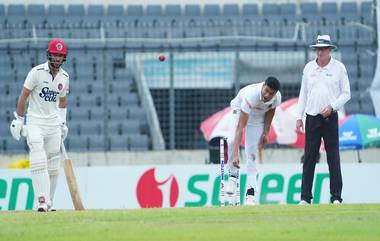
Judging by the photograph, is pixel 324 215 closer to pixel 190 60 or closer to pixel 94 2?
pixel 190 60

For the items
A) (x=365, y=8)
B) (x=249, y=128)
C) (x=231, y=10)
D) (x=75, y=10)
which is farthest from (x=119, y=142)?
(x=249, y=128)

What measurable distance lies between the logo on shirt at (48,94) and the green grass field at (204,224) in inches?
62.8

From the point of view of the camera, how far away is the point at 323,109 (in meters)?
16.0

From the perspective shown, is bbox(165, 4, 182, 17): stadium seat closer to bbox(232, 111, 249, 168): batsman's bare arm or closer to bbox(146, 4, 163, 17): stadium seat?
bbox(146, 4, 163, 17): stadium seat

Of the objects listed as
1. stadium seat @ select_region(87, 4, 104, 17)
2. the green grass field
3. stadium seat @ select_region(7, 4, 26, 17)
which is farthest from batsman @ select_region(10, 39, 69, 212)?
stadium seat @ select_region(7, 4, 26, 17)

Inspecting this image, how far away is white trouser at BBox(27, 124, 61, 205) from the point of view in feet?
50.7

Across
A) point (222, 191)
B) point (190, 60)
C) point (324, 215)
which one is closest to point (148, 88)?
point (190, 60)

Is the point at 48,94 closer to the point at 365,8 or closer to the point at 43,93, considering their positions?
the point at 43,93

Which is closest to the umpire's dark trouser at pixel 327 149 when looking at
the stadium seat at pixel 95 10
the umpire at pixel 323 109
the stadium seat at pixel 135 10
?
the umpire at pixel 323 109

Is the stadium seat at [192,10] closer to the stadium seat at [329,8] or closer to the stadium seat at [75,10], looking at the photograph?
the stadium seat at [75,10]

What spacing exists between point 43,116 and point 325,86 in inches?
137

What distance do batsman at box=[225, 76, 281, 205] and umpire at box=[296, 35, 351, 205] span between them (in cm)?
48

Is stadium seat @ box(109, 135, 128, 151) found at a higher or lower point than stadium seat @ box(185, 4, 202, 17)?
lower

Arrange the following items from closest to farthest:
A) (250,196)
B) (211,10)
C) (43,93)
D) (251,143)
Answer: (43,93)
(250,196)
(251,143)
(211,10)
